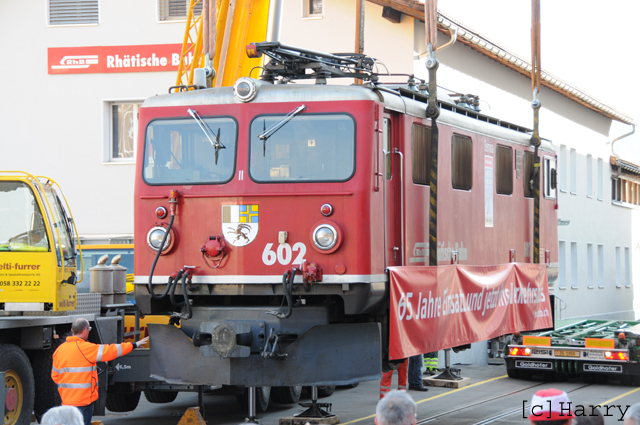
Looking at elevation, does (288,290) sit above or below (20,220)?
below

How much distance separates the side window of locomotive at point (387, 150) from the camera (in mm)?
9852

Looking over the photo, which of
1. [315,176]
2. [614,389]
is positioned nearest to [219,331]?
[315,176]

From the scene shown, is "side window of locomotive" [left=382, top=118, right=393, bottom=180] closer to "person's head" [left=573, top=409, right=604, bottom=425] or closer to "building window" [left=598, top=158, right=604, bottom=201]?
"person's head" [left=573, top=409, right=604, bottom=425]

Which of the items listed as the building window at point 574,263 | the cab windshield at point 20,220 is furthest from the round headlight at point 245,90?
the building window at point 574,263

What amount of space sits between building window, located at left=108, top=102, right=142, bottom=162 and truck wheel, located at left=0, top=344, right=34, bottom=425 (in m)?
12.8

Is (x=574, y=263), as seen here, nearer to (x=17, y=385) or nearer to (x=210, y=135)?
(x=210, y=135)

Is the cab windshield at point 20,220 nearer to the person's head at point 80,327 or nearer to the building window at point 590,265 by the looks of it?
the person's head at point 80,327

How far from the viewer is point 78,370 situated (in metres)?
9.49

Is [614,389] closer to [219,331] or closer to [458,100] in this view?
[458,100]

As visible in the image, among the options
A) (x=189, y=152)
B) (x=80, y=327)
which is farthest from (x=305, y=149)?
(x=80, y=327)

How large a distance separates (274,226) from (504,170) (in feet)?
15.5

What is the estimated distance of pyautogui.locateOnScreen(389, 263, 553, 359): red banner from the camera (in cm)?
997

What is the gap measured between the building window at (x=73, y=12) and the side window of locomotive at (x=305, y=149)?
591 inches

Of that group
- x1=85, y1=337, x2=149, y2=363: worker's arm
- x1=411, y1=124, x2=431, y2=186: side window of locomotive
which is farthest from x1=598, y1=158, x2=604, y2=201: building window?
x1=85, y1=337, x2=149, y2=363: worker's arm
